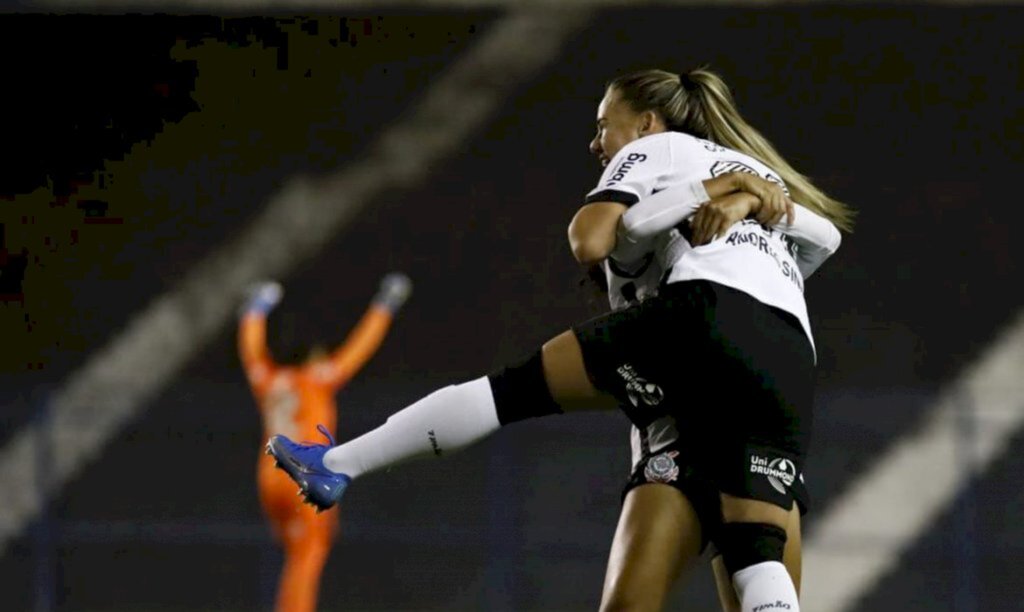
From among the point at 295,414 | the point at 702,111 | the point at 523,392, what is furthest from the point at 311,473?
the point at 295,414

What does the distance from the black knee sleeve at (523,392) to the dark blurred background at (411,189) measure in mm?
6834

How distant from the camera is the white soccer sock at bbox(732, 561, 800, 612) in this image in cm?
272

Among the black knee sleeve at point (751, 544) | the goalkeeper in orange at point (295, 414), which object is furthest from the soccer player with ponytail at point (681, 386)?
the goalkeeper in orange at point (295, 414)

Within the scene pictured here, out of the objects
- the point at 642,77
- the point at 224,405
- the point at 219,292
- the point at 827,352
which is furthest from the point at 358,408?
the point at 642,77

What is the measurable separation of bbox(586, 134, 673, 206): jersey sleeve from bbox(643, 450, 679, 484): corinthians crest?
0.43m

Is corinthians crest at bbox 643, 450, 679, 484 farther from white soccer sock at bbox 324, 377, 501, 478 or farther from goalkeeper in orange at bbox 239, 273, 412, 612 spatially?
goalkeeper in orange at bbox 239, 273, 412, 612

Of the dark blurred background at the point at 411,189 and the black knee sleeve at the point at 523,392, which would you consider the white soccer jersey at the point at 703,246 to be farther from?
the dark blurred background at the point at 411,189

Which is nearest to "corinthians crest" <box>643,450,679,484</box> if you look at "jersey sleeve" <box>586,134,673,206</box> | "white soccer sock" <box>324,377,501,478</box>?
"white soccer sock" <box>324,377,501,478</box>

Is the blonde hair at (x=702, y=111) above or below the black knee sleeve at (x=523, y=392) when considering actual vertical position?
above

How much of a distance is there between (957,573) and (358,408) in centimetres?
334

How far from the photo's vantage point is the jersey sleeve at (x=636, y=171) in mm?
Result: 2812

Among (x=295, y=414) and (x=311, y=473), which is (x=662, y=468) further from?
(x=295, y=414)

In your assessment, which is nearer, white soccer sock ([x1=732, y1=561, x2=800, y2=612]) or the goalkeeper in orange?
white soccer sock ([x1=732, y1=561, x2=800, y2=612])

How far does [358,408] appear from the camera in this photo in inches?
372
